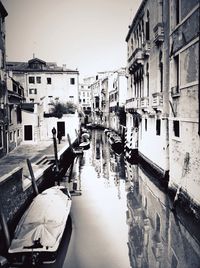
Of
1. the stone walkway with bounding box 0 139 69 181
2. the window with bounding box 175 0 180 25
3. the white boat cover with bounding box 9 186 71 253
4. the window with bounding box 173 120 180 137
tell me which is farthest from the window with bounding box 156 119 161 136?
the white boat cover with bounding box 9 186 71 253

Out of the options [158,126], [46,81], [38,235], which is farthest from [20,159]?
[46,81]

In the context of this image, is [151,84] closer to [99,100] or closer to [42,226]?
[42,226]

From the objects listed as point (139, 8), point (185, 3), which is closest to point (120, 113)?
point (139, 8)

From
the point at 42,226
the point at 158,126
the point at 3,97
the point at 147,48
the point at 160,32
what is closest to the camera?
the point at 42,226

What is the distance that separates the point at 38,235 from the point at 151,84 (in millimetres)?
9609

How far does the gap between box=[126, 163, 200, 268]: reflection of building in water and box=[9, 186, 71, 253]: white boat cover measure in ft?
6.03

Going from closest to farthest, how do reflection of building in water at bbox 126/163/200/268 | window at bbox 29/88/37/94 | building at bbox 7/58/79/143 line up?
reflection of building in water at bbox 126/163/200/268
building at bbox 7/58/79/143
window at bbox 29/88/37/94

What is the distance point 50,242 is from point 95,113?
4714 cm

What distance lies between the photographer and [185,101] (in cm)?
828

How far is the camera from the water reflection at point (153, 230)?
20.0 feet

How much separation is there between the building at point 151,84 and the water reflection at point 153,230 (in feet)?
3.94

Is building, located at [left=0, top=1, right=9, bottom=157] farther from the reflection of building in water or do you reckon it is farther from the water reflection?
the reflection of building in water

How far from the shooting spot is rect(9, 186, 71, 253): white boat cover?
567cm

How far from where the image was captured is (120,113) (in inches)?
1178
